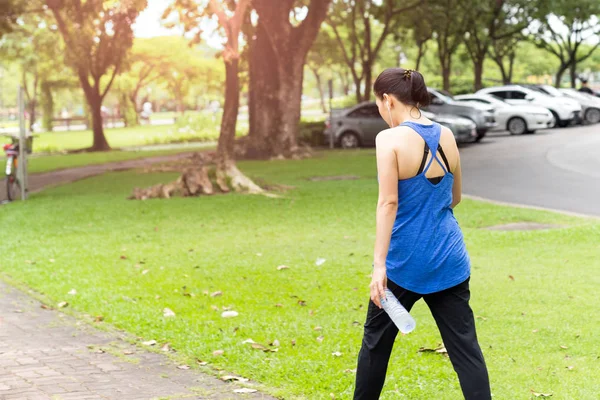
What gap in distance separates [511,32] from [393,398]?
1710 inches

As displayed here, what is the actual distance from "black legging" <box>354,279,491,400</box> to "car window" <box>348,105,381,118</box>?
92.7 feet

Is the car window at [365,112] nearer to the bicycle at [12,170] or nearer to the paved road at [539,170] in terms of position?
the paved road at [539,170]

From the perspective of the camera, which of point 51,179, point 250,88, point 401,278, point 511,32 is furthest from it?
point 511,32

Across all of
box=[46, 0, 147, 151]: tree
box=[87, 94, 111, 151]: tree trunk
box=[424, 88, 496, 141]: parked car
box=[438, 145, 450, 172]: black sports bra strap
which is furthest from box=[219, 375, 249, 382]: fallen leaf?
box=[87, 94, 111, 151]: tree trunk

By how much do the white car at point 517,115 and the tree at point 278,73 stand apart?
7.91 meters

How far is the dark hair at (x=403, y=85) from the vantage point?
4188 millimetres

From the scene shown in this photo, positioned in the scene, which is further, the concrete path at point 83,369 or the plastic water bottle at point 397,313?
the concrete path at point 83,369

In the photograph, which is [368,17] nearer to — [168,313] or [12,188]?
[12,188]

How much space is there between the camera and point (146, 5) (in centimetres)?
2156

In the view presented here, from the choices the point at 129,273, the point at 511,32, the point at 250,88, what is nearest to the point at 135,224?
the point at 129,273

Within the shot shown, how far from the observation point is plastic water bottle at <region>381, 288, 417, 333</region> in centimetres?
409

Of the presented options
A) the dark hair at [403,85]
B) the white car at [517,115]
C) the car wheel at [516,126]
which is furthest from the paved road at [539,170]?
the dark hair at [403,85]

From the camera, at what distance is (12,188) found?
1850cm

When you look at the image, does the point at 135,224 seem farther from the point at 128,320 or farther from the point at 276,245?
the point at 128,320
